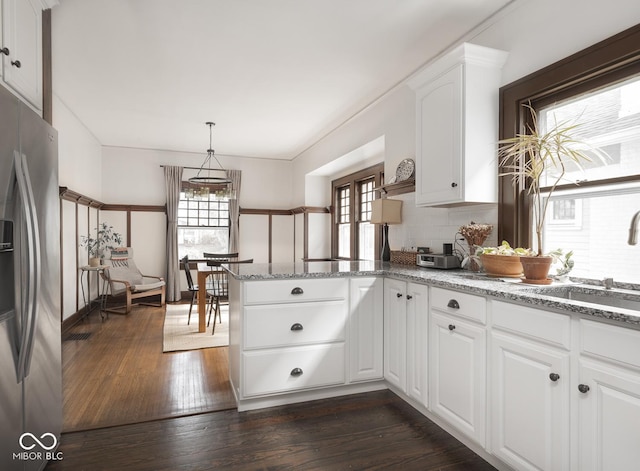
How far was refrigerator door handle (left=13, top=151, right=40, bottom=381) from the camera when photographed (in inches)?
65.7

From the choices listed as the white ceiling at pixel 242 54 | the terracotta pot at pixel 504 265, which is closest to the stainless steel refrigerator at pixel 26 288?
the white ceiling at pixel 242 54

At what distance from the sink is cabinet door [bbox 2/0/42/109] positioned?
111 inches

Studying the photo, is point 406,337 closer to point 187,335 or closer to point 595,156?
point 595,156

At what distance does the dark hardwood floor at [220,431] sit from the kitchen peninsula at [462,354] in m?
0.15

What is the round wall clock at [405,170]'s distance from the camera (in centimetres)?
Result: 372

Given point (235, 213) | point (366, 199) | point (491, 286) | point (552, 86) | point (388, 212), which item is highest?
point (552, 86)

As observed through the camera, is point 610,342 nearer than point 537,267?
Yes

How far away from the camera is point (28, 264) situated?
172 cm

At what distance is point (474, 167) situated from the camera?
2.68 meters

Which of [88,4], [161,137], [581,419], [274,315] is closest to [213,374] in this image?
[274,315]

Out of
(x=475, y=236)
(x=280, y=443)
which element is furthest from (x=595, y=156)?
(x=280, y=443)

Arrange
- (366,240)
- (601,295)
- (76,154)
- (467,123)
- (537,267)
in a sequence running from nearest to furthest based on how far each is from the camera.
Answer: (601,295) < (537,267) < (467,123) < (76,154) < (366,240)

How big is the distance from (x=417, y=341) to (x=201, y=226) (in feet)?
19.3

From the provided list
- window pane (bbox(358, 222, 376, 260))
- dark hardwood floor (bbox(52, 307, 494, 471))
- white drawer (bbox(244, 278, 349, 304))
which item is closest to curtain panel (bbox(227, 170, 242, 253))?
window pane (bbox(358, 222, 376, 260))
